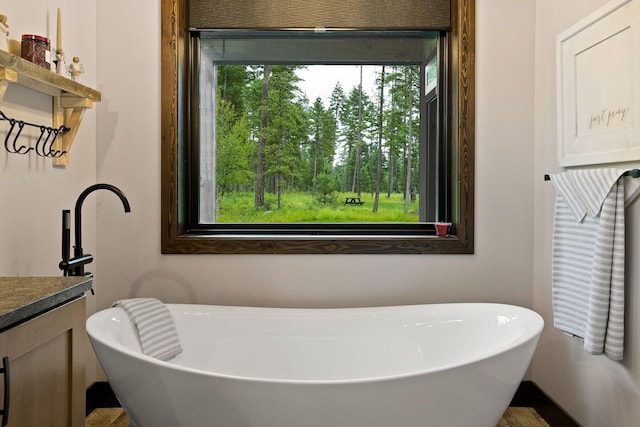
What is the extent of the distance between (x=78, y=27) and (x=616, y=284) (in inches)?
98.2

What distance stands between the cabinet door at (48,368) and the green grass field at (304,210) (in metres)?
1.54

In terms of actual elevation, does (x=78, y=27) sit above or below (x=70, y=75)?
above

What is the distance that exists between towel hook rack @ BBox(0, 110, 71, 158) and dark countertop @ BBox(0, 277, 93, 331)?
69cm

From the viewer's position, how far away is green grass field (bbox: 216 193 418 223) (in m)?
2.97

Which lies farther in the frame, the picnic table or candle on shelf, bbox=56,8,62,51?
the picnic table

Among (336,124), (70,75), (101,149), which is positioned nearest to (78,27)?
(70,75)

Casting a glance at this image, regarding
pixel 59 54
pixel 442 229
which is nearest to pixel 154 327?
pixel 59 54

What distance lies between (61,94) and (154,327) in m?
1.05

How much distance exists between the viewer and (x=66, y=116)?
2.33 meters

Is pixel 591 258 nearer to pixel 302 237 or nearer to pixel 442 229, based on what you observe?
pixel 442 229

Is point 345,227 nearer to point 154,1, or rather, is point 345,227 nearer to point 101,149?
point 101,149

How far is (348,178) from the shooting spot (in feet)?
9.78

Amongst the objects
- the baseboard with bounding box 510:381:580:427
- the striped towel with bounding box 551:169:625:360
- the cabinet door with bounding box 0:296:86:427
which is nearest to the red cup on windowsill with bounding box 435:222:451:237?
the striped towel with bounding box 551:169:625:360

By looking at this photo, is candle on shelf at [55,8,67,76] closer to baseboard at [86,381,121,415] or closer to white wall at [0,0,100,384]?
white wall at [0,0,100,384]
